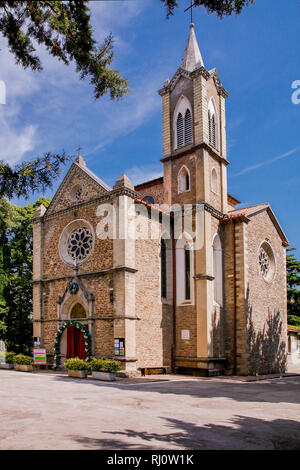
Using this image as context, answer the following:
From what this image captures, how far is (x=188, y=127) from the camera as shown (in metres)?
25.3

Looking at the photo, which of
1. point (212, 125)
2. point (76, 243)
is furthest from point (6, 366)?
point (212, 125)

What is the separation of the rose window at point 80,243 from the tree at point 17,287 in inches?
268

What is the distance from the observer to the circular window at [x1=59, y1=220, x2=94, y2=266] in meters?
22.3

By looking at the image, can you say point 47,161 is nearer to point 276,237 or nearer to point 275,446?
point 275,446

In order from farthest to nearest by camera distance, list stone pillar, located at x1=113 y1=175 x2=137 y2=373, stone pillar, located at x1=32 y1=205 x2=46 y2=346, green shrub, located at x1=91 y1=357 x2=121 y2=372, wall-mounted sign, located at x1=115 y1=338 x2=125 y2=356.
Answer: stone pillar, located at x1=32 y1=205 x2=46 y2=346, stone pillar, located at x1=113 y1=175 x2=137 y2=373, wall-mounted sign, located at x1=115 y1=338 x2=125 y2=356, green shrub, located at x1=91 y1=357 x2=121 y2=372

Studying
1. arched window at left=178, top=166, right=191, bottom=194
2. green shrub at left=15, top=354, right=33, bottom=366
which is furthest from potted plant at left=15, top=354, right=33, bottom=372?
arched window at left=178, top=166, right=191, bottom=194

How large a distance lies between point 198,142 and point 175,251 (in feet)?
21.7

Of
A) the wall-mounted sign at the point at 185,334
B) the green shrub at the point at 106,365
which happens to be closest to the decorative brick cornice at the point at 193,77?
the wall-mounted sign at the point at 185,334

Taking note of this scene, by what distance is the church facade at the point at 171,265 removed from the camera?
20.4 m

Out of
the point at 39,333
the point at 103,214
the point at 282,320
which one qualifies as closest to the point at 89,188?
the point at 103,214

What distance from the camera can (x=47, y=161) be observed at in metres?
7.57

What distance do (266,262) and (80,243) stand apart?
12.5 metres

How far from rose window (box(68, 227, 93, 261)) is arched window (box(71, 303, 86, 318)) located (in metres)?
2.61

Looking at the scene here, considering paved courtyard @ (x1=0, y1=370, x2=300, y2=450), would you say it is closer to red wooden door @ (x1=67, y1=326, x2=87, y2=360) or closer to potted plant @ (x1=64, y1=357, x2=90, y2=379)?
potted plant @ (x1=64, y1=357, x2=90, y2=379)
